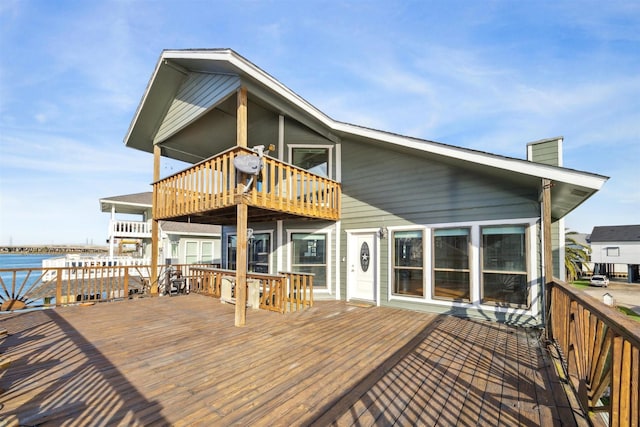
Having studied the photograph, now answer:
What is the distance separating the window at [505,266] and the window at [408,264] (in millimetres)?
1313

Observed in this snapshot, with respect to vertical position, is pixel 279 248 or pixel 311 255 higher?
pixel 279 248

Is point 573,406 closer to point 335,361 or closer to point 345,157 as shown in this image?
point 335,361

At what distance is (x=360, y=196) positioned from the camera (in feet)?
24.8

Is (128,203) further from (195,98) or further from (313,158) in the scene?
(313,158)

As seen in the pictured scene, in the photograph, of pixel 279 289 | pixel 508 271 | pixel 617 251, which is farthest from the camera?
pixel 617 251

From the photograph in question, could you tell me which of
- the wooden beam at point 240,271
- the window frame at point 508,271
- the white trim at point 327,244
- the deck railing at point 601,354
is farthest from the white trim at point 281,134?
the deck railing at point 601,354

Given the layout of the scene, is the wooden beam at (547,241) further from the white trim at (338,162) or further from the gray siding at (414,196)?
the white trim at (338,162)

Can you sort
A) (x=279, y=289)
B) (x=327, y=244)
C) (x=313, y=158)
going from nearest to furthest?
1. (x=279, y=289)
2. (x=327, y=244)
3. (x=313, y=158)

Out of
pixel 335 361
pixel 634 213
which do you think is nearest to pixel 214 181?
pixel 335 361

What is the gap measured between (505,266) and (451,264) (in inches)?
39.1

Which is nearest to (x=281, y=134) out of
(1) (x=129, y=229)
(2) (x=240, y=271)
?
(2) (x=240, y=271)

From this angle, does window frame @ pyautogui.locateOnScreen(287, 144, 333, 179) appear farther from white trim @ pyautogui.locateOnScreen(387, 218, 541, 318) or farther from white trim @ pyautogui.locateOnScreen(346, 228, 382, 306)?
white trim @ pyautogui.locateOnScreen(387, 218, 541, 318)

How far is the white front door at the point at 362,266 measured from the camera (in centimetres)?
729

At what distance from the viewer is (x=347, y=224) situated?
771 centimetres
